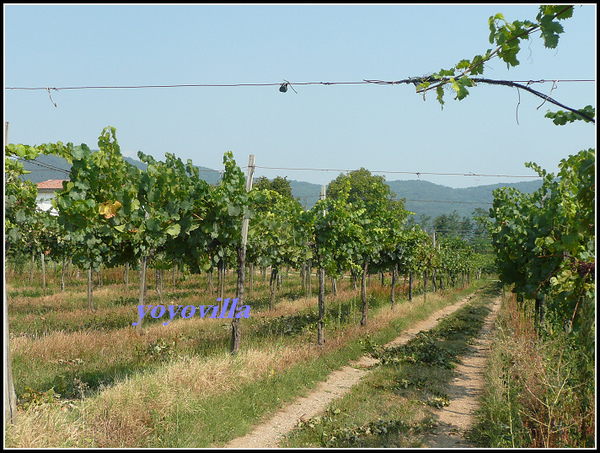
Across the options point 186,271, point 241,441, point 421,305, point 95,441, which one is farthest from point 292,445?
point 421,305

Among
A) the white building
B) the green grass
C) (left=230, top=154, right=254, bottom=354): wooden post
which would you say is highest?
the white building

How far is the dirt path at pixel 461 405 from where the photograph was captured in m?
5.80

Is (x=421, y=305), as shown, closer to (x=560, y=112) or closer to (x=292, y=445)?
(x=292, y=445)

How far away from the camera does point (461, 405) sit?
24.0 feet

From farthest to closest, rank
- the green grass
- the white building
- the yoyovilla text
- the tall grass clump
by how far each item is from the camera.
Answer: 1. the yoyovilla text
2. the white building
3. the green grass
4. the tall grass clump

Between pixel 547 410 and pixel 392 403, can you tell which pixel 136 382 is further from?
pixel 547 410

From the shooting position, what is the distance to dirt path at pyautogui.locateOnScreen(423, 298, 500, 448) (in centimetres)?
580

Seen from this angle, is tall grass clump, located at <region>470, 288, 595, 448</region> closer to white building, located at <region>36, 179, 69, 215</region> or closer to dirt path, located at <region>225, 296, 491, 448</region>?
dirt path, located at <region>225, 296, 491, 448</region>

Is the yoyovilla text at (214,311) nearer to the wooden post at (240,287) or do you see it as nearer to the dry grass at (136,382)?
the wooden post at (240,287)

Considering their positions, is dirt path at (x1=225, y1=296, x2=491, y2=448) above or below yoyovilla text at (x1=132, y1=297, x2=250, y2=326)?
below

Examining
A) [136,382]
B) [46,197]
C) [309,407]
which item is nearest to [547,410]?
[309,407]

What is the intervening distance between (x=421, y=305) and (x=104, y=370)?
14218mm

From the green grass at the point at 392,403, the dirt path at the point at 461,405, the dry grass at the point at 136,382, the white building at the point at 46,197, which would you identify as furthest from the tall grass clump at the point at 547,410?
the white building at the point at 46,197

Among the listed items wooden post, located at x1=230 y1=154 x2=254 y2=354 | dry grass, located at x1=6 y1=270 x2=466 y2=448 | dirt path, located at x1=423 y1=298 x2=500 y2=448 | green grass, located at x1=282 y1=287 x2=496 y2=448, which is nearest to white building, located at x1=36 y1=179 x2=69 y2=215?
dry grass, located at x1=6 y1=270 x2=466 y2=448
